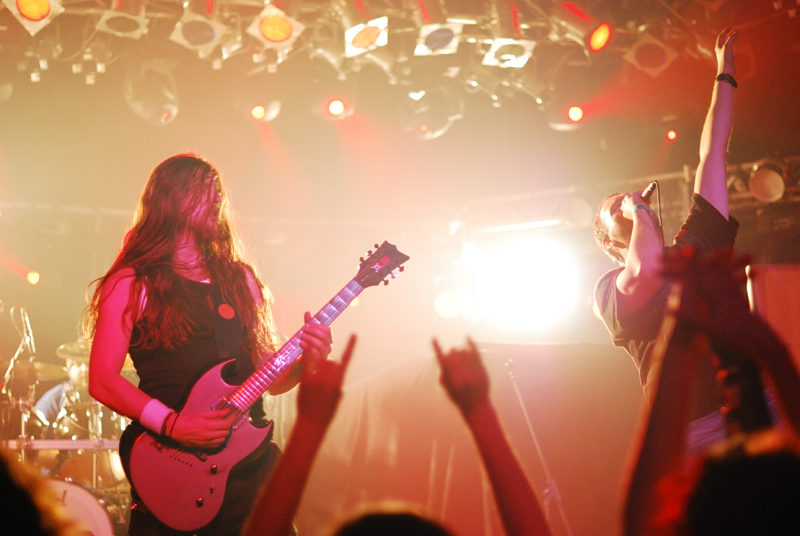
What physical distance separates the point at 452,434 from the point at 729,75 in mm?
3871

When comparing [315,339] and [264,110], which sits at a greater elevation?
[264,110]

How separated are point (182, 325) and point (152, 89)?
4714 millimetres

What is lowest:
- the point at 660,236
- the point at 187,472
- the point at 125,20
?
the point at 187,472

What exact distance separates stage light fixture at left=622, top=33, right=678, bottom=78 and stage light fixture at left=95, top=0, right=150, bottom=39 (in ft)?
15.0

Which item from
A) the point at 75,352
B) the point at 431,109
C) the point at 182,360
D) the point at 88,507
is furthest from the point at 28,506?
the point at 431,109

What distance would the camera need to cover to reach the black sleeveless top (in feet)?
8.08

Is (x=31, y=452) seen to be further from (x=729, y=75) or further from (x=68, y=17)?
(x=729, y=75)

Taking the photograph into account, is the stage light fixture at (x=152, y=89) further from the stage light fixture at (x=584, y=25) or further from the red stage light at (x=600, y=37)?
the red stage light at (x=600, y=37)

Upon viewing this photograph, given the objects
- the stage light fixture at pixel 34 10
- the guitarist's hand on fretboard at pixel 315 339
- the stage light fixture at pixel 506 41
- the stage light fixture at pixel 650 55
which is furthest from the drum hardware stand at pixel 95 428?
the stage light fixture at pixel 650 55

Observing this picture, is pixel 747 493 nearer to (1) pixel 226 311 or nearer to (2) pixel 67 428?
(1) pixel 226 311

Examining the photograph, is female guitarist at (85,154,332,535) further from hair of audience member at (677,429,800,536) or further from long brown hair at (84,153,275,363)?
hair of audience member at (677,429,800,536)

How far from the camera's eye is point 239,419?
2.48 m

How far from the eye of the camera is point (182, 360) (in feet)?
8.20

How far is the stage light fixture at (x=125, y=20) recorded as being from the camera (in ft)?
18.5
